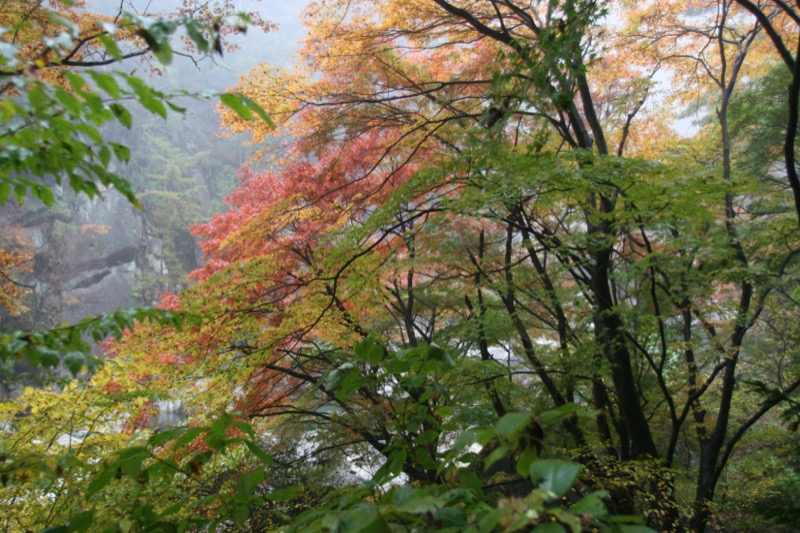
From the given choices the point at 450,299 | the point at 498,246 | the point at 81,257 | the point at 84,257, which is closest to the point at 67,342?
the point at 450,299

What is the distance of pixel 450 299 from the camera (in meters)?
8.17

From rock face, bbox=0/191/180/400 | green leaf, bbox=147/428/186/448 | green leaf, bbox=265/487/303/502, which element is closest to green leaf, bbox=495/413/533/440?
green leaf, bbox=265/487/303/502

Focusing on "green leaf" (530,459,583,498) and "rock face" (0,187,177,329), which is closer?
"green leaf" (530,459,583,498)

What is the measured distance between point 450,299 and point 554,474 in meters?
7.45

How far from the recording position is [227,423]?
1173 millimetres

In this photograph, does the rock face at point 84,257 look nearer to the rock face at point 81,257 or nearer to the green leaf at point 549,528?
the rock face at point 81,257

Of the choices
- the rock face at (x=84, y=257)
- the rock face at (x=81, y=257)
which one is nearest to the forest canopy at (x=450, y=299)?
the rock face at (x=81, y=257)

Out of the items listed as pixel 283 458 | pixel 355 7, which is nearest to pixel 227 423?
pixel 355 7

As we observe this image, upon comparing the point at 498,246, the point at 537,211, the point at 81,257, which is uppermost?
the point at 81,257

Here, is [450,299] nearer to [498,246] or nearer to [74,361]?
[498,246]

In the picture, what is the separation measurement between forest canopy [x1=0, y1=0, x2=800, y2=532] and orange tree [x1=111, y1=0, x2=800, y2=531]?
39mm

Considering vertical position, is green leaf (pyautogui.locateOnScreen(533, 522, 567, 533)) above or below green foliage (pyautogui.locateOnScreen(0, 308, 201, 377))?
below

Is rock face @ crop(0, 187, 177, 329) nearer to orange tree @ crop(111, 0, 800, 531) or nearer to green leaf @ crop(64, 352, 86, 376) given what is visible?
orange tree @ crop(111, 0, 800, 531)

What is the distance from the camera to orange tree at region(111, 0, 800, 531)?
3.30 meters
